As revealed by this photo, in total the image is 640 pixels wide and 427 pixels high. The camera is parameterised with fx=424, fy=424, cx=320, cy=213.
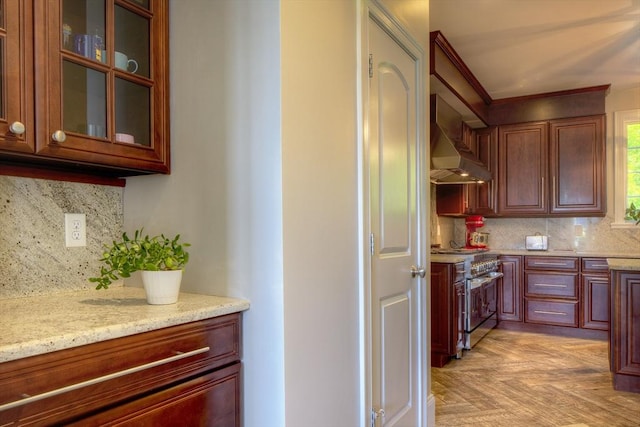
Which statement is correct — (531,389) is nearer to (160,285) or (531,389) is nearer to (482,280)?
(482,280)

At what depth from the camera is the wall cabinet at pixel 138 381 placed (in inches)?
34.0

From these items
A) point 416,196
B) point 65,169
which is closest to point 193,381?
point 65,169

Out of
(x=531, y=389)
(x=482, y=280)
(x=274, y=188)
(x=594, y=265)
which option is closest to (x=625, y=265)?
(x=531, y=389)

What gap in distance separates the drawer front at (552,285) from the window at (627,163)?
0.92 metres

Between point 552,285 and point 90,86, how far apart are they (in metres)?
4.60

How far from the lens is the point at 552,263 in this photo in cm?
446

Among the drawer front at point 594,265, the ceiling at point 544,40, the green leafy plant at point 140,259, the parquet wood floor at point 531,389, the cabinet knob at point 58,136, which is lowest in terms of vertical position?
the parquet wood floor at point 531,389

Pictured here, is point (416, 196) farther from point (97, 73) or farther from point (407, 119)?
point (97, 73)

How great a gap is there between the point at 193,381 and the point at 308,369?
37cm

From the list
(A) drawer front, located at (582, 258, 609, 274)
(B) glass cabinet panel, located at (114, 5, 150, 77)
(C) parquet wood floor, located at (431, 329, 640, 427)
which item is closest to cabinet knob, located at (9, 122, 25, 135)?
(B) glass cabinet panel, located at (114, 5, 150, 77)

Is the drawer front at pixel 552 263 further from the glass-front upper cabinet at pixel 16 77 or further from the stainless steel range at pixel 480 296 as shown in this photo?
the glass-front upper cabinet at pixel 16 77

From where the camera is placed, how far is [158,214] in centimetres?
160

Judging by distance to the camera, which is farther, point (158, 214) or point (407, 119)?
point (407, 119)

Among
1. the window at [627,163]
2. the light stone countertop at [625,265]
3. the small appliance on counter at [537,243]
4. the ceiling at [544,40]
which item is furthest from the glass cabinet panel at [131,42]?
the window at [627,163]
